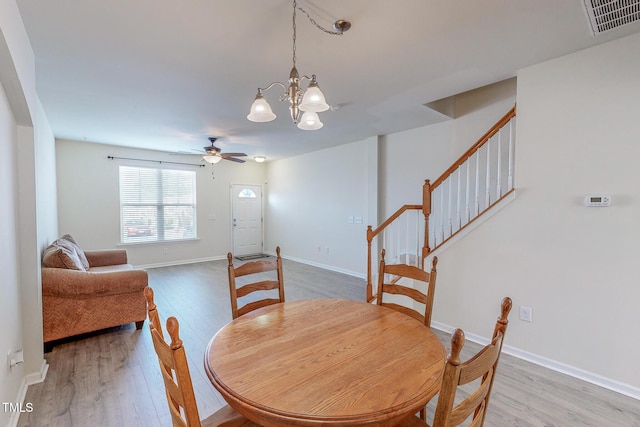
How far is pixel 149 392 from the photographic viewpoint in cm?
214

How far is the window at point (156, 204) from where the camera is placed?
5.93 meters

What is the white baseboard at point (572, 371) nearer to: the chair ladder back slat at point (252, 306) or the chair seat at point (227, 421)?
the chair ladder back slat at point (252, 306)

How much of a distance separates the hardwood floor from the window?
3.37 meters

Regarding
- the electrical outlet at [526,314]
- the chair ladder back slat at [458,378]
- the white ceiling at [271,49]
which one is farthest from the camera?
the electrical outlet at [526,314]

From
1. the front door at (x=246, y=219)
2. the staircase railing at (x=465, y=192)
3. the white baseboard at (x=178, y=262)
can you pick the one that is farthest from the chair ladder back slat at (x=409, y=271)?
the front door at (x=246, y=219)

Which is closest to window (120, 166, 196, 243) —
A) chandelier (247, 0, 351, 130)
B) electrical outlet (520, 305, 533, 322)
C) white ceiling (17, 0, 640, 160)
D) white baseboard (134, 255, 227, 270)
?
white baseboard (134, 255, 227, 270)

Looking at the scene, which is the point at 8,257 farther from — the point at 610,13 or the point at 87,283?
the point at 610,13

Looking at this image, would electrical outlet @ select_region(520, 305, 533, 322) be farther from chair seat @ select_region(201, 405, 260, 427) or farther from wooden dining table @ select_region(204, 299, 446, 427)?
chair seat @ select_region(201, 405, 260, 427)

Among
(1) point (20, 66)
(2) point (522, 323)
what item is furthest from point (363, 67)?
(2) point (522, 323)

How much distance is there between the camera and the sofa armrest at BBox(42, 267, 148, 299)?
2.67 meters

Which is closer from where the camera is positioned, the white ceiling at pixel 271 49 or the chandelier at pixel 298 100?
the chandelier at pixel 298 100

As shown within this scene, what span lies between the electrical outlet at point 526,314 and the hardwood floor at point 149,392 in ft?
1.23

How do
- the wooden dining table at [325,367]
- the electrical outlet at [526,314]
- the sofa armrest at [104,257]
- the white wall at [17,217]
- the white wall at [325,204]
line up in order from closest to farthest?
the wooden dining table at [325,367] → the white wall at [17,217] → the electrical outlet at [526,314] → the sofa armrest at [104,257] → the white wall at [325,204]

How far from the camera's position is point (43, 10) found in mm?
1780
